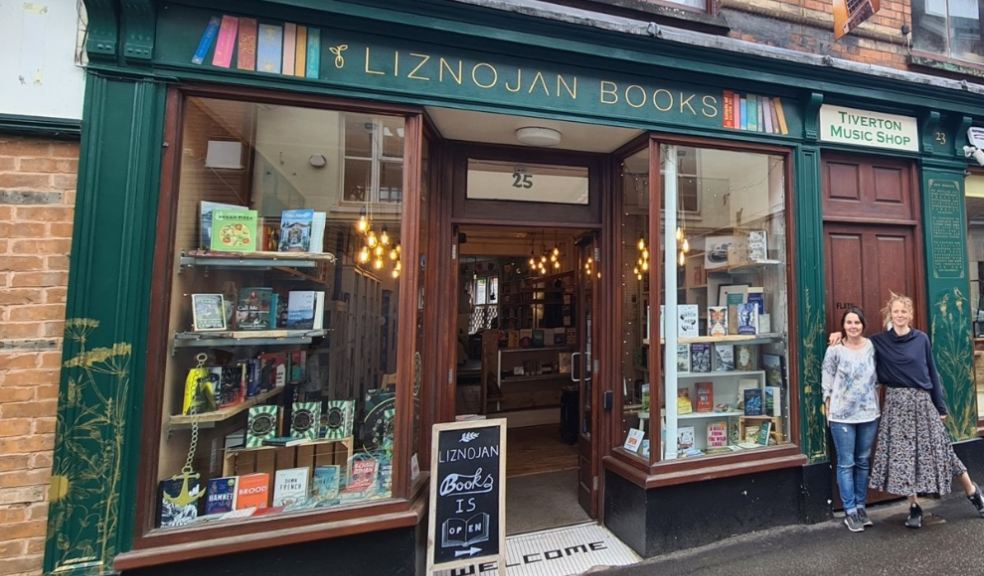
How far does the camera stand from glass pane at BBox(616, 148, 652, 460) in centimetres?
349

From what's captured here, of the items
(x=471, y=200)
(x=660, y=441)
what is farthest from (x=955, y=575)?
(x=471, y=200)

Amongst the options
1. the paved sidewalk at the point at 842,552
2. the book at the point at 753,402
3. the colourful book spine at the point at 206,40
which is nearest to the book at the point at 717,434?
the book at the point at 753,402

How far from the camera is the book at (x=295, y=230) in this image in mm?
2863

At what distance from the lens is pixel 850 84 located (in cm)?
360

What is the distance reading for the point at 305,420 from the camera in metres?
2.83

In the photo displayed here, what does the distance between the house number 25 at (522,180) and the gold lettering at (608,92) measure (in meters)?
0.82

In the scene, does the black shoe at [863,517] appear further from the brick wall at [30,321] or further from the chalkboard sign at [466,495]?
the brick wall at [30,321]

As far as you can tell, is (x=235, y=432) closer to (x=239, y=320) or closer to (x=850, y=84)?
(x=239, y=320)

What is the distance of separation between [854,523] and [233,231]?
192 inches

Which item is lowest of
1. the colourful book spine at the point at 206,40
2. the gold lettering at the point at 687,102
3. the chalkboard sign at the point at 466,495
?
the chalkboard sign at the point at 466,495

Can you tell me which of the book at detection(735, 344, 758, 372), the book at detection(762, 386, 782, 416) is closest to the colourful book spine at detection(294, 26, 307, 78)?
the book at detection(735, 344, 758, 372)

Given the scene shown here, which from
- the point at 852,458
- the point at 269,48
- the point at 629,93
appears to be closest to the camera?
the point at 269,48

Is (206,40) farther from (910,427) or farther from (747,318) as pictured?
(910,427)

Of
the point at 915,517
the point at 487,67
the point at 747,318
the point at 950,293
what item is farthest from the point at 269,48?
the point at 950,293
